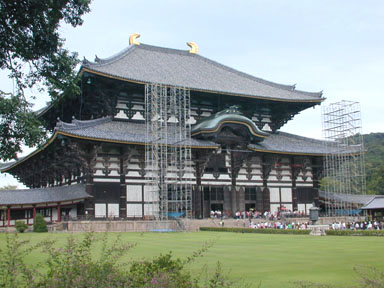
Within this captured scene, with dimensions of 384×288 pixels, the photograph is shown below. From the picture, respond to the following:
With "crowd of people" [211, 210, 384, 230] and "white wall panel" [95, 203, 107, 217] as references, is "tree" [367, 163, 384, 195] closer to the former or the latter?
"crowd of people" [211, 210, 384, 230]

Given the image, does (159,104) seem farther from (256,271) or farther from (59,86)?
(256,271)

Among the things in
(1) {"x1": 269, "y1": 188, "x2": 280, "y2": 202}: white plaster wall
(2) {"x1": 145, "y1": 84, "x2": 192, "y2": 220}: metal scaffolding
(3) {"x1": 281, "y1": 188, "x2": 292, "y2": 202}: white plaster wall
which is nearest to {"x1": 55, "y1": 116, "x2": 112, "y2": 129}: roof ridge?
(2) {"x1": 145, "y1": 84, "x2": 192, "y2": 220}: metal scaffolding

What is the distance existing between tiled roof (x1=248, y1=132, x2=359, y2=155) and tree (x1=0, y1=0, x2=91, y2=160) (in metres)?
35.3

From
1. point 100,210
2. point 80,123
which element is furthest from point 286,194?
point 80,123

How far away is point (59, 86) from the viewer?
64.5 ft

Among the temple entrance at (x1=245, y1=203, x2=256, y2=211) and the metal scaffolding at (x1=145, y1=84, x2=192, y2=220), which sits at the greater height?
the metal scaffolding at (x1=145, y1=84, x2=192, y2=220)

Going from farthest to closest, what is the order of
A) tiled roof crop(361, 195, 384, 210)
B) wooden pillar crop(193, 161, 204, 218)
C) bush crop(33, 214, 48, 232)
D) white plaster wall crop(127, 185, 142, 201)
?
tiled roof crop(361, 195, 384, 210) < wooden pillar crop(193, 161, 204, 218) < white plaster wall crop(127, 185, 142, 201) < bush crop(33, 214, 48, 232)

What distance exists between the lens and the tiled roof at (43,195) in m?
44.6

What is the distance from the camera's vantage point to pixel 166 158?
46.6 metres

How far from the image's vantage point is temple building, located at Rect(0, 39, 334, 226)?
46031 mm

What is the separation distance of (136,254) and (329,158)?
4233 centimetres

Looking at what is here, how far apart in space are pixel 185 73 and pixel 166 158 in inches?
618

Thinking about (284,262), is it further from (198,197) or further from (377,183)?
(377,183)

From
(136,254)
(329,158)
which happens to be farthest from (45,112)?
(136,254)
